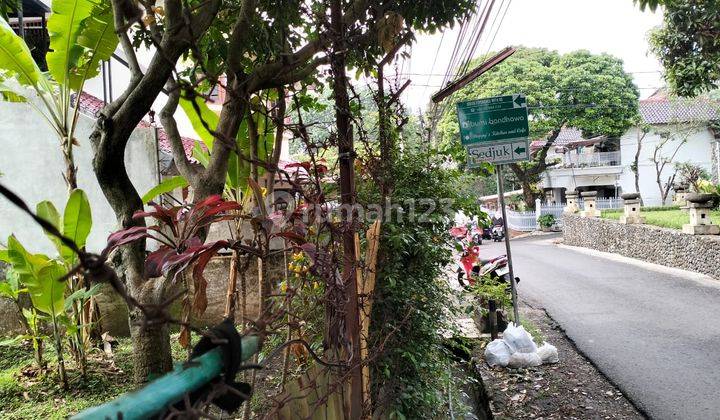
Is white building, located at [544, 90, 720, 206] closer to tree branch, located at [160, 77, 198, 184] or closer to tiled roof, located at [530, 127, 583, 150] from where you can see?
tiled roof, located at [530, 127, 583, 150]

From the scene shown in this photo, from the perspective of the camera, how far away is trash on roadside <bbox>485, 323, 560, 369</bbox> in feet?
17.0

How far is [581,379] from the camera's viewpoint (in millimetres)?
4992

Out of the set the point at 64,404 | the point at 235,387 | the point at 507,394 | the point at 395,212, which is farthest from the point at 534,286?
the point at 235,387

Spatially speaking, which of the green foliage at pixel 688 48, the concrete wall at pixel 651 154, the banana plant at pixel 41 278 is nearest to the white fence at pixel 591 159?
the concrete wall at pixel 651 154

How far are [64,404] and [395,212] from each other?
119 inches

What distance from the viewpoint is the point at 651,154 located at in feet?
107

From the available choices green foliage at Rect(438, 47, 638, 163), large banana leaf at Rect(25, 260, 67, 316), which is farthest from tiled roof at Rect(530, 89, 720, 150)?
large banana leaf at Rect(25, 260, 67, 316)

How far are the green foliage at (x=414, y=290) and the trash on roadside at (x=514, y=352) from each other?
5.08 ft

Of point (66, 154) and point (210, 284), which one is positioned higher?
point (66, 154)

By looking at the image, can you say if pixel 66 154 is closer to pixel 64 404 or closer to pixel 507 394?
pixel 64 404

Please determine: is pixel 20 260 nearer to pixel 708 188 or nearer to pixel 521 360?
pixel 521 360

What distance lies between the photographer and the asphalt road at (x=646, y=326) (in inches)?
184

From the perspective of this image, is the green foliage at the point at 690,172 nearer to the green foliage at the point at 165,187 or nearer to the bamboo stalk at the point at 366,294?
the green foliage at the point at 165,187

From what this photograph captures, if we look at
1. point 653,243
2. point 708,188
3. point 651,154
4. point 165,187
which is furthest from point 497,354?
point 651,154
